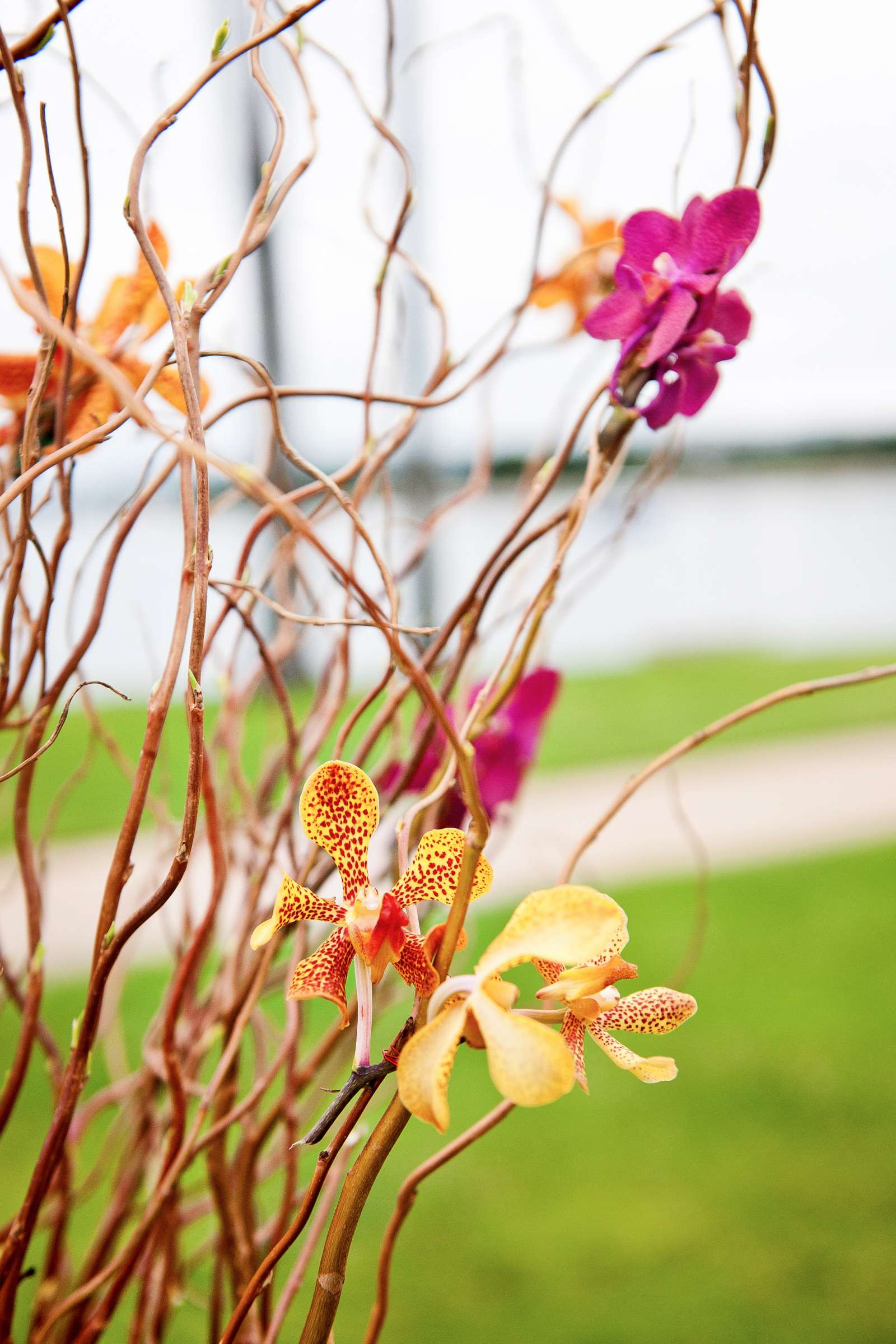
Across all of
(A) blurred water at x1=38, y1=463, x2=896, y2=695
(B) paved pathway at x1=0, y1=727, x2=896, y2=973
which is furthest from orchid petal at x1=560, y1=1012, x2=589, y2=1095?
(A) blurred water at x1=38, y1=463, x2=896, y2=695

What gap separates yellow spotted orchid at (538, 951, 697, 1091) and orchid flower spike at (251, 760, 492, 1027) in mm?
24

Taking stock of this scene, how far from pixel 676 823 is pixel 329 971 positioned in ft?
7.30

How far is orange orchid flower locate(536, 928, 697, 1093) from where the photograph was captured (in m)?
0.20

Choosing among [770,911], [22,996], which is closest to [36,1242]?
[22,996]

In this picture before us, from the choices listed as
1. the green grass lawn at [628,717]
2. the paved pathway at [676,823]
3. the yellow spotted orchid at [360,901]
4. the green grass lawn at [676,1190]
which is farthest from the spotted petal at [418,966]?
the green grass lawn at [628,717]

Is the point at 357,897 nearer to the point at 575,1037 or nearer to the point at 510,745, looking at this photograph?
the point at 575,1037

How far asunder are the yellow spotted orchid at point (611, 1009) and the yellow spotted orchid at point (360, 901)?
A: 0.02 meters

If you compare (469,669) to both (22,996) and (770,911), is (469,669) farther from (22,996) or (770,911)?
(770,911)

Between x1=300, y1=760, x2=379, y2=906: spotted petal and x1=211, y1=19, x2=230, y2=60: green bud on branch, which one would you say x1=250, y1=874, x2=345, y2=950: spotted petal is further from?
x1=211, y1=19, x2=230, y2=60: green bud on branch

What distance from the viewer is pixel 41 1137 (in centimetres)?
111

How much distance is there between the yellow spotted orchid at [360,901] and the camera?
0.65ft

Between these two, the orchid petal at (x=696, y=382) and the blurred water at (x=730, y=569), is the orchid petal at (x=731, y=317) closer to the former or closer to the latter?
the orchid petal at (x=696, y=382)

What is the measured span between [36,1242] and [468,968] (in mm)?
475

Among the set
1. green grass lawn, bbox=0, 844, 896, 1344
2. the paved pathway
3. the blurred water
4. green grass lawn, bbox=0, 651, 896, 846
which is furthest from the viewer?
the blurred water
